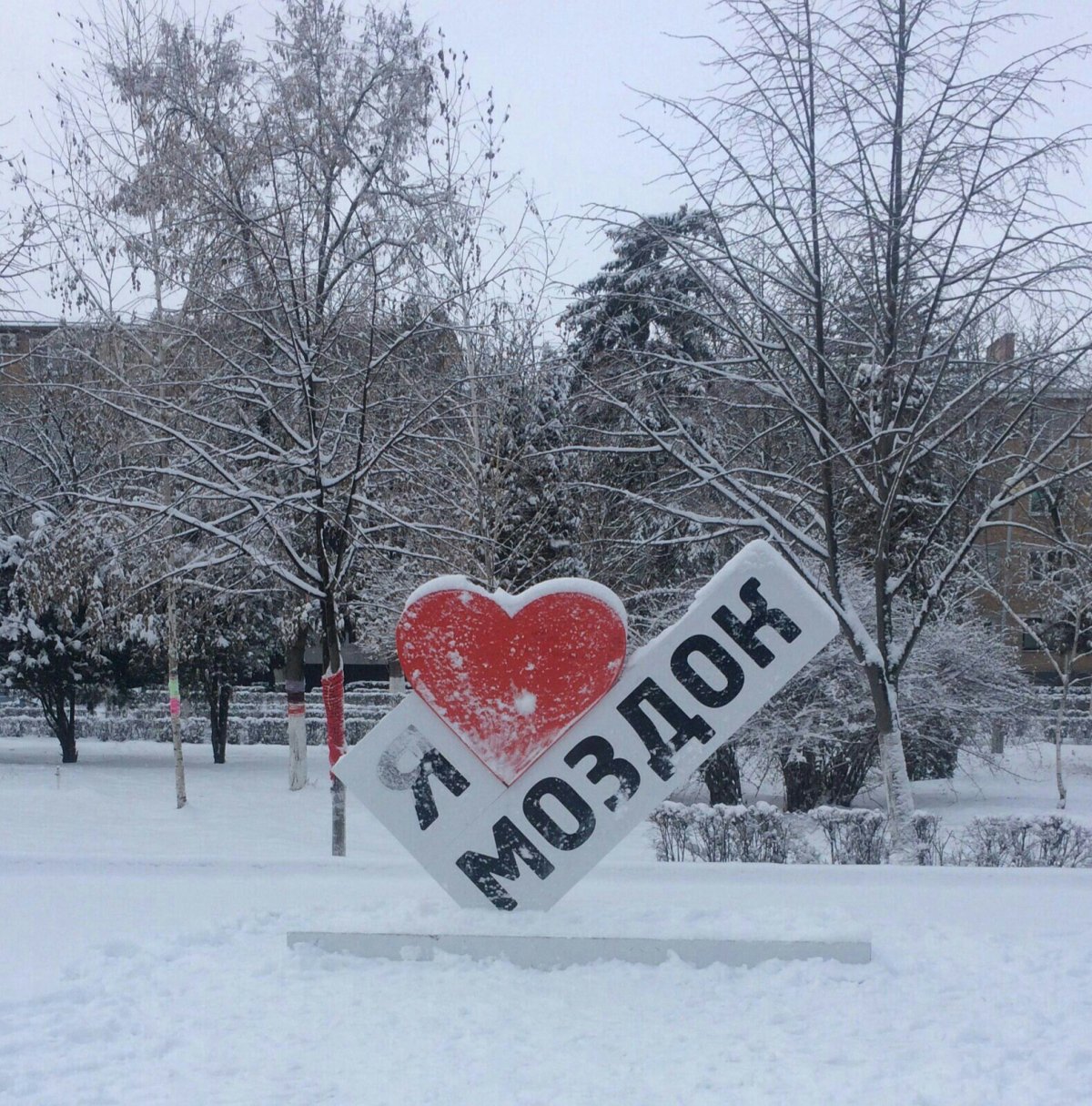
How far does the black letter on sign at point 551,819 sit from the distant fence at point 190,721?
20.1m

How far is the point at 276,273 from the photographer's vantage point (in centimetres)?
938

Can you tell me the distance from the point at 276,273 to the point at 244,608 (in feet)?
36.9

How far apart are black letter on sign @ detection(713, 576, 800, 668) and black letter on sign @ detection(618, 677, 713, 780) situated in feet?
1.46

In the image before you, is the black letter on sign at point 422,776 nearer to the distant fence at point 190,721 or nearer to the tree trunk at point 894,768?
the tree trunk at point 894,768

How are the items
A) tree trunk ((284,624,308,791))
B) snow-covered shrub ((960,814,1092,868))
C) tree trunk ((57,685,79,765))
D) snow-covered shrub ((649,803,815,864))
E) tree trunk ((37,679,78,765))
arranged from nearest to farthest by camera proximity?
snow-covered shrub ((960,814,1092,868)) < snow-covered shrub ((649,803,815,864)) < tree trunk ((284,624,308,791)) < tree trunk ((37,679,78,765)) < tree trunk ((57,685,79,765))

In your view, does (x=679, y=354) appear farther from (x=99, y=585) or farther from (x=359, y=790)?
(x=99, y=585)

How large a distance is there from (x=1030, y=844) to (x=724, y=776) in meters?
7.79

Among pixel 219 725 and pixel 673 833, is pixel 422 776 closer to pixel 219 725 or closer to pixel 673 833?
pixel 673 833

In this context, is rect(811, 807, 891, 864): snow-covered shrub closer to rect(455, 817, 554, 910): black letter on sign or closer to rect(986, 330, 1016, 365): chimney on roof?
rect(986, 330, 1016, 365): chimney on roof

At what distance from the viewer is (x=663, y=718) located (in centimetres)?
596

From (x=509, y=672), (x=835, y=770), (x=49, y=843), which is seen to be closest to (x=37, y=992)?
(x=509, y=672)

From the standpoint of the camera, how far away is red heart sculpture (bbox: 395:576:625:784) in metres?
5.96

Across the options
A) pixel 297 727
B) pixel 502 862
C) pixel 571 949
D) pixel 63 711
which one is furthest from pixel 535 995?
pixel 63 711

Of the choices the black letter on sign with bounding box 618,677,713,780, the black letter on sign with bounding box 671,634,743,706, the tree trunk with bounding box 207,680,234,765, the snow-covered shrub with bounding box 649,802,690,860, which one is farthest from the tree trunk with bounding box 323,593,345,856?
the tree trunk with bounding box 207,680,234,765
